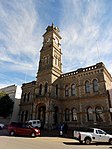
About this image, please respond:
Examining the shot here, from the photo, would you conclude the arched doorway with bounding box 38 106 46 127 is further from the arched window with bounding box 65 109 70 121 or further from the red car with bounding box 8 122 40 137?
the red car with bounding box 8 122 40 137

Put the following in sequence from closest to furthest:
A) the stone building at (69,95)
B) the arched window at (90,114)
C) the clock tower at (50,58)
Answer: the stone building at (69,95), the arched window at (90,114), the clock tower at (50,58)

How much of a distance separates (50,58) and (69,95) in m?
9.46

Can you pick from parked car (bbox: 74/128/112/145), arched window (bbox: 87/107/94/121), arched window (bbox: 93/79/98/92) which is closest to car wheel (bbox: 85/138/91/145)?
parked car (bbox: 74/128/112/145)

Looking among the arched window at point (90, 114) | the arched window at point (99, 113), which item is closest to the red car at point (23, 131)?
the arched window at point (90, 114)

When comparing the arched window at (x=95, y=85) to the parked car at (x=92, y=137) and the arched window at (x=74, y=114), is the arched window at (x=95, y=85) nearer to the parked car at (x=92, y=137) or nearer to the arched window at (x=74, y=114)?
the arched window at (x=74, y=114)

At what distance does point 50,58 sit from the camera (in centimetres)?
3309

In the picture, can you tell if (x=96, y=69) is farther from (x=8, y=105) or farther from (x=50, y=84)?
(x=8, y=105)

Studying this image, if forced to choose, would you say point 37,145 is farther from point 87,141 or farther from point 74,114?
point 74,114

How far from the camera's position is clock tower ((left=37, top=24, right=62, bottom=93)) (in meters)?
31.0

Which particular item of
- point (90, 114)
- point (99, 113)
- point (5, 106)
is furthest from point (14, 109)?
point (99, 113)

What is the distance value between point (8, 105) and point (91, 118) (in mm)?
19131

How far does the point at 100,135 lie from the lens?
1595 cm

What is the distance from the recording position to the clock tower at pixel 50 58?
31.0 meters

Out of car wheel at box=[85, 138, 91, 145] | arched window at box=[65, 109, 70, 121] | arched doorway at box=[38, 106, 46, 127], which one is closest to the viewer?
car wheel at box=[85, 138, 91, 145]
